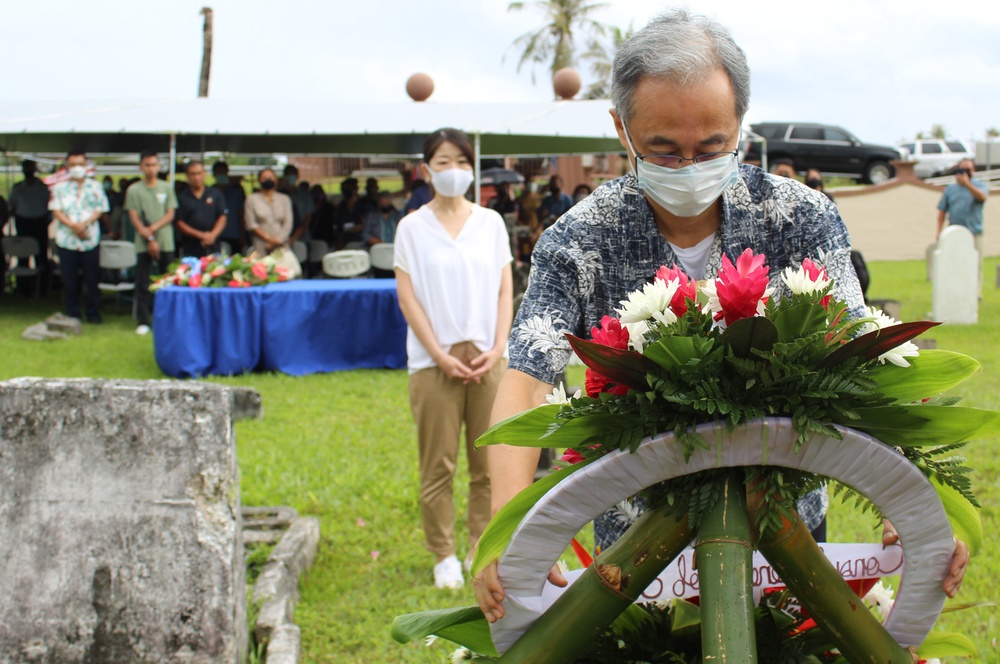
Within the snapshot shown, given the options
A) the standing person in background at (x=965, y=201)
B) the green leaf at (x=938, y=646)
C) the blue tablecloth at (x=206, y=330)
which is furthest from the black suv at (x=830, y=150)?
the green leaf at (x=938, y=646)

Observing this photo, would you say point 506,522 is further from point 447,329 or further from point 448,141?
point 448,141

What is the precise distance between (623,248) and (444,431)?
2.75 meters

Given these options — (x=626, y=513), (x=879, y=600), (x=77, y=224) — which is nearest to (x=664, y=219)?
(x=626, y=513)

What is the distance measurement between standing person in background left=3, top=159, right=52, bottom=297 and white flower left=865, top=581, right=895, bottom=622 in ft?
49.6

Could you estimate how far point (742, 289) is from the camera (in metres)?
1.20

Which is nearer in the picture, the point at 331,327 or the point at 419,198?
the point at 331,327

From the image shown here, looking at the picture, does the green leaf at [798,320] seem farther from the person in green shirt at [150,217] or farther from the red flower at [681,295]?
the person in green shirt at [150,217]

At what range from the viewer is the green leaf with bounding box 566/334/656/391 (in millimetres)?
1182

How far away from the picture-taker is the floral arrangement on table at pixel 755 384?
46.5 inches

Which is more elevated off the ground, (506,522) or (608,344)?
(608,344)

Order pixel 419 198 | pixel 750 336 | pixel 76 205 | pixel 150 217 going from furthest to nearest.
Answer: pixel 419 198, pixel 150 217, pixel 76 205, pixel 750 336

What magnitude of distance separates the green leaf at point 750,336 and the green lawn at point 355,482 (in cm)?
267

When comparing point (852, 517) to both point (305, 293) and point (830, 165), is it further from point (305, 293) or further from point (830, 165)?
point (830, 165)

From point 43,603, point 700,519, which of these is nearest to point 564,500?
point 700,519
